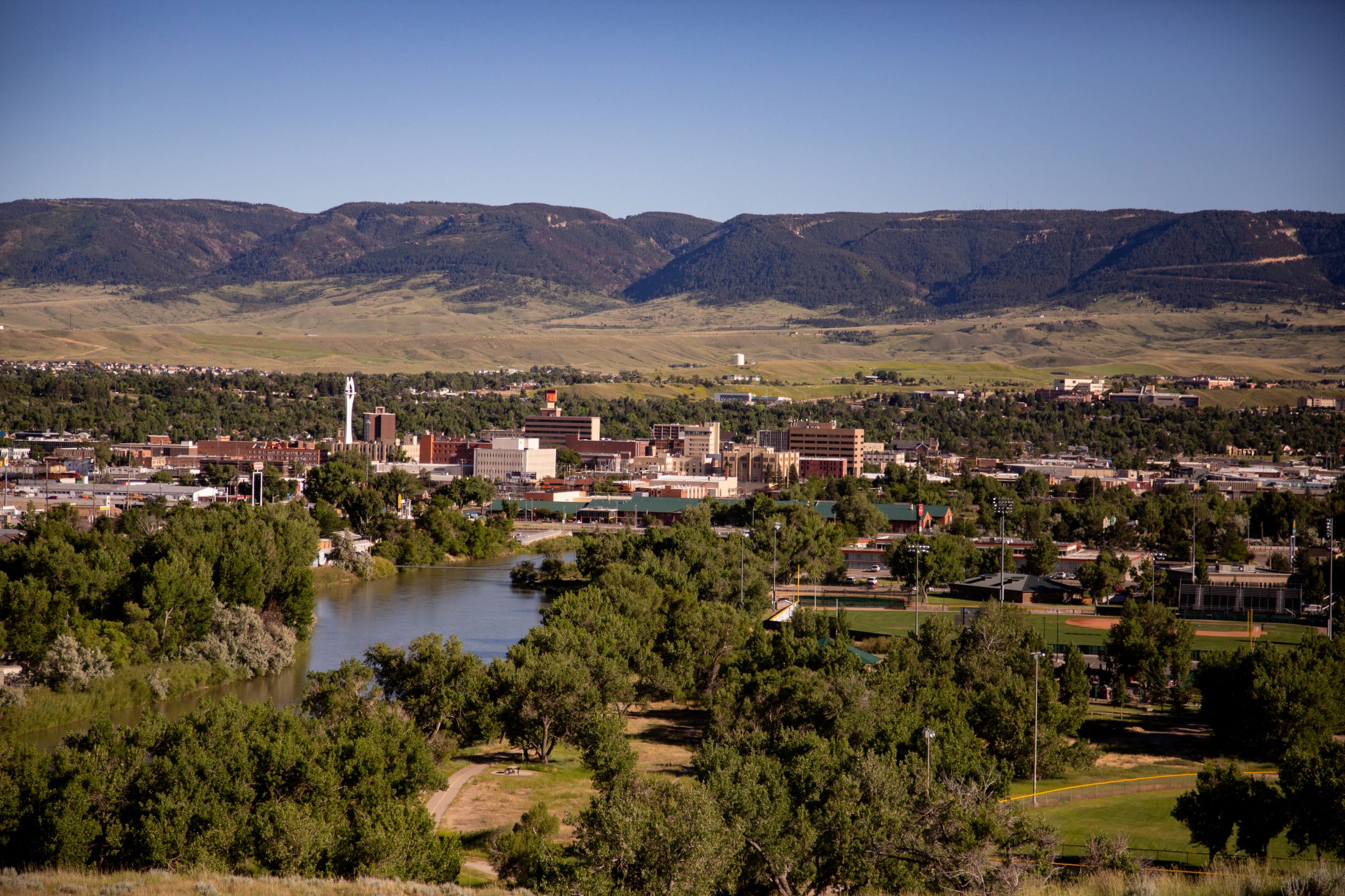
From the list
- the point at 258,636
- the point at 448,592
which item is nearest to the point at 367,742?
→ the point at 258,636

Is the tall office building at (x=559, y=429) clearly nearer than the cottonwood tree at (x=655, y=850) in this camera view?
No

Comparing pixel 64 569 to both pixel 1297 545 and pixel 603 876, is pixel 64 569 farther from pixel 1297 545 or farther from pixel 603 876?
pixel 1297 545

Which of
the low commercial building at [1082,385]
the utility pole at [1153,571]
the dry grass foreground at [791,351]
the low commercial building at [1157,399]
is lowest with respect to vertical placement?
the utility pole at [1153,571]

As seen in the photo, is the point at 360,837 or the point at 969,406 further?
the point at 969,406

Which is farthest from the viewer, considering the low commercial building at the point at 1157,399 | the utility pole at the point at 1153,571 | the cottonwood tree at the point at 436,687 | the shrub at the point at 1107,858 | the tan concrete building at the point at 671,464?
the low commercial building at the point at 1157,399

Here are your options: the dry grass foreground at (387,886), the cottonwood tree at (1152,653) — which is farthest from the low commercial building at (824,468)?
the dry grass foreground at (387,886)

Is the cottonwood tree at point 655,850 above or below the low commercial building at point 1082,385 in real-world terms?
below

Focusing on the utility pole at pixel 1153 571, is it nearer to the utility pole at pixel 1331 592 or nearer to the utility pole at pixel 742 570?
the utility pole at pixel 1331 592

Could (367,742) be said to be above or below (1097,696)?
above

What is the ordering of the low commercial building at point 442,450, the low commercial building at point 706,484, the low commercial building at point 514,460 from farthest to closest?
the low commercial building at point 442,450, the low commercial building at point 514,460, the low commercial building at point 706,484
